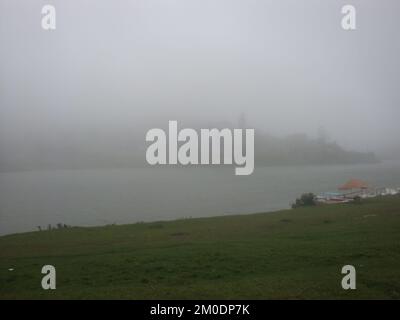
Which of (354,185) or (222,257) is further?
(354,185)

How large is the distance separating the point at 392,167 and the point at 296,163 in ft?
7.65

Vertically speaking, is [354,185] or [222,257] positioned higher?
[354,185]

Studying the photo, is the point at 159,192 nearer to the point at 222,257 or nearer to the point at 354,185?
the point at 222,257

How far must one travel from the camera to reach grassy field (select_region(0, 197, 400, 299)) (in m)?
5.89

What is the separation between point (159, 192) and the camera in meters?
8.24

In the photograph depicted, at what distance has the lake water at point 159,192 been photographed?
7.85m

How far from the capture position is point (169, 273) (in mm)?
6379

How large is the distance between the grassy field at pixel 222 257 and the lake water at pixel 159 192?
0.28 metres

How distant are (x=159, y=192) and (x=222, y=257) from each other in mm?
2349

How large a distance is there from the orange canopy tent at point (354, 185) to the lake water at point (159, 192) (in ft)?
0.42

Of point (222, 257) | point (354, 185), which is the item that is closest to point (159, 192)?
point (222, 257)

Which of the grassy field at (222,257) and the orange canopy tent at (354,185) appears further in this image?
the orange canopy tent at (354,185)

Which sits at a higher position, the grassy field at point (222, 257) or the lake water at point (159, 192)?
the lake water at point (159, 192)

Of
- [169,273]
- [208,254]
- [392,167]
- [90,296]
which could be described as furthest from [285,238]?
[90,296]
